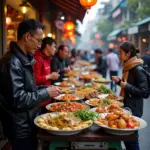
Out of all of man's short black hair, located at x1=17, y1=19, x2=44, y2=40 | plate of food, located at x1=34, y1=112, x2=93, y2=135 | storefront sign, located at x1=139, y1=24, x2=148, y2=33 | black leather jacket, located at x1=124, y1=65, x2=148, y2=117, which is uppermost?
storefront sign, located at x1=139, y1=24, x2=148, y2=33

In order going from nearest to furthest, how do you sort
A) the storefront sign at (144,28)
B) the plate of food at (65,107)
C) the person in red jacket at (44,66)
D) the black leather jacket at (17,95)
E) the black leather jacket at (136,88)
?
the black leather jacket at (17,95) → the plate of food at (65,107) → the black leather jacket at (136,88) → the person in red jacket at (44,66) → the storefront sign at (144,28)

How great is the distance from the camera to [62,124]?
300 centimetres

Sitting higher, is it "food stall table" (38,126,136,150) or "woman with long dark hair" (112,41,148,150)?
"woman with long dark hair" (112,41,148,150)

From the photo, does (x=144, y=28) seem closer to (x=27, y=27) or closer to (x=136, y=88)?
(x=136, y=88)

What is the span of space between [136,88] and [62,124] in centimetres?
183

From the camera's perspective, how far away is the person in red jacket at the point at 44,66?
5028mm

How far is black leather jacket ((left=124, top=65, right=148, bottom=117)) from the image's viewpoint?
434 centimetres

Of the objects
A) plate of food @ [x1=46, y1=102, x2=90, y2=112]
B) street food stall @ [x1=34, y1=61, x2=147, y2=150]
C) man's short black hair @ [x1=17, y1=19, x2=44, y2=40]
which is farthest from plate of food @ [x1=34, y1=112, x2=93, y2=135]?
man's short black hair @ [x1=17, y1=19, x2=44, y2=40]

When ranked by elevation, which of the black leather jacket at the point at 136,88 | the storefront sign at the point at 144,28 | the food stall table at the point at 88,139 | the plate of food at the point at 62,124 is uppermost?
the storefront sign at the point at 144,28

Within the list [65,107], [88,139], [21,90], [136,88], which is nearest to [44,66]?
[65,107]

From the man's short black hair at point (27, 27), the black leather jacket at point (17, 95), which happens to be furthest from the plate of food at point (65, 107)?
the man's short black hair at point (27, 27)

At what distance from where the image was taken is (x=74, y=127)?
2.96 metres

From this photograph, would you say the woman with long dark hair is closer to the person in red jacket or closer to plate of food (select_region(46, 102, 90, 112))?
plate of food (select_region(46, 102, 90, 112))

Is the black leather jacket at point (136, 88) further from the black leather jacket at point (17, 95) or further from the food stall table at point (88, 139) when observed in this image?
the black leather jacket at point (17, 95)
